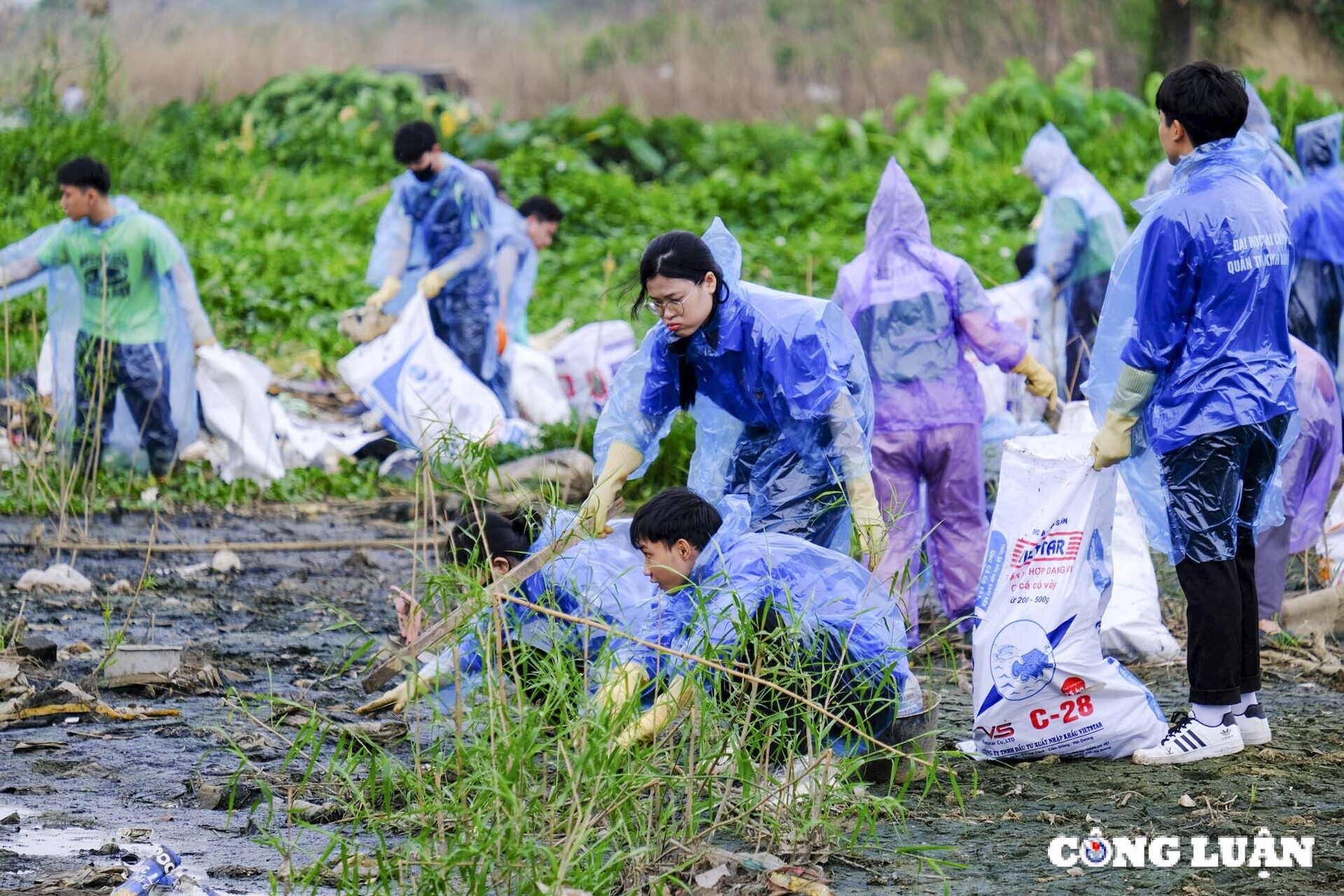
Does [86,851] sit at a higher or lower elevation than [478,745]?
lower

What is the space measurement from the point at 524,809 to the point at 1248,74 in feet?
46.0

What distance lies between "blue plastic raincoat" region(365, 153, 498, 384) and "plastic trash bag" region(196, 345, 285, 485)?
38.9 inches

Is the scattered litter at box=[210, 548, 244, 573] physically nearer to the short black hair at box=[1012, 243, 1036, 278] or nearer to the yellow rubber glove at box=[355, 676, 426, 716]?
the yellow rubber glove at box=[355, 676, 426, 716]

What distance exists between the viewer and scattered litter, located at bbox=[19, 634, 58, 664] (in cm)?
489

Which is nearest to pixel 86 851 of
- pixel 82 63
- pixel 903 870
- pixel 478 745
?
pixel 478 745

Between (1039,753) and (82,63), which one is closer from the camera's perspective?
(1039,753)

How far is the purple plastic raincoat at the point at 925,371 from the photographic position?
5242mm

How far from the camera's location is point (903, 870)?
330 cm

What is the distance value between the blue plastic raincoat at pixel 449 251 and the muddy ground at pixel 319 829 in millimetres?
2963

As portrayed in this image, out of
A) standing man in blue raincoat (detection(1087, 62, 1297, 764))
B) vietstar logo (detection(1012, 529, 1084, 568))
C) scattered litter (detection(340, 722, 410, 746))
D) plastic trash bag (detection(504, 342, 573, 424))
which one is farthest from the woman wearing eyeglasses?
plastic trash bag (detection(504, 342, 573, 424))

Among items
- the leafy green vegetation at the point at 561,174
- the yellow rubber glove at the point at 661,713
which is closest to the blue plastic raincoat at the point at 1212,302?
the yellow rubber glove at the point at 661,713

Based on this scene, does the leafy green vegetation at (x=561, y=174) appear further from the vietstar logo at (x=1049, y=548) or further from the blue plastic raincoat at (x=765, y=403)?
the vietstar logo at (x=1049, y=548)

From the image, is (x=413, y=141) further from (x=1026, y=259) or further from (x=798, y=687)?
(x=798, y=687)

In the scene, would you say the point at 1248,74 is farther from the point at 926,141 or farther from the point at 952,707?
the point at 952,707
